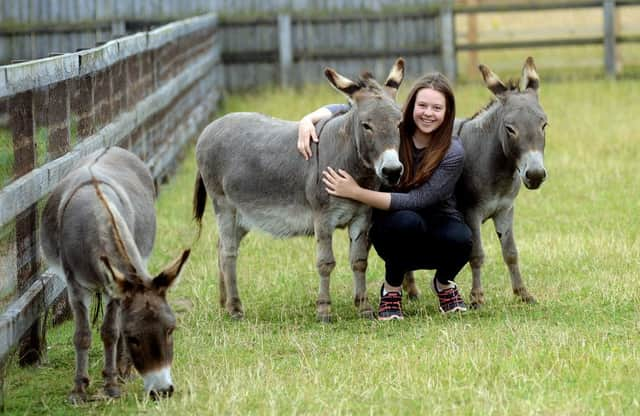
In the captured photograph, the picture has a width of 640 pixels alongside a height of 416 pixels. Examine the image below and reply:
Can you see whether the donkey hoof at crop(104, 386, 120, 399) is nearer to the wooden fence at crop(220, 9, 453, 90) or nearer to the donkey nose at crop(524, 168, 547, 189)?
the donkey nose at crop(524, 168, 547, 189)

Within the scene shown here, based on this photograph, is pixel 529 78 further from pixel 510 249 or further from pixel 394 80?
pixel 510 249

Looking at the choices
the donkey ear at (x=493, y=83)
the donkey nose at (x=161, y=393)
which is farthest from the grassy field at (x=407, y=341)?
the donkey ear at (x=493, y=83)

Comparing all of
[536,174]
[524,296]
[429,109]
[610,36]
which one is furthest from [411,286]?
[610,36]

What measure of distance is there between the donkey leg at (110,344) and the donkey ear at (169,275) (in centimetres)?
45

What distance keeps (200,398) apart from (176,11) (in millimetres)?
17897

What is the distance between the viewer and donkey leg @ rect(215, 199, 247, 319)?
28.8 feet

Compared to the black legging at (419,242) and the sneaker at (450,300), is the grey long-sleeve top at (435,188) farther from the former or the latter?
the sneaker at (450,300)

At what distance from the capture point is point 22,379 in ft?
22.6

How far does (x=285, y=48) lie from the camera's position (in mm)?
22938

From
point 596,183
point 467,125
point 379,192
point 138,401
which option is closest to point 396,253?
point 379,192

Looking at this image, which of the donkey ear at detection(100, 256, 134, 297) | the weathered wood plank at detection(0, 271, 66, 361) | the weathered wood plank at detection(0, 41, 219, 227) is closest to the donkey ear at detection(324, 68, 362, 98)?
the weathered wood plank at detection(0, 41, 219, 227)

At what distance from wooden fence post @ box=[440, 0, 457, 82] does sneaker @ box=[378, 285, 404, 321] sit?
15127 mm

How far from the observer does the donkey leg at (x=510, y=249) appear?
8570mm

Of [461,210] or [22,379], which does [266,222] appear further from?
[22,379]
